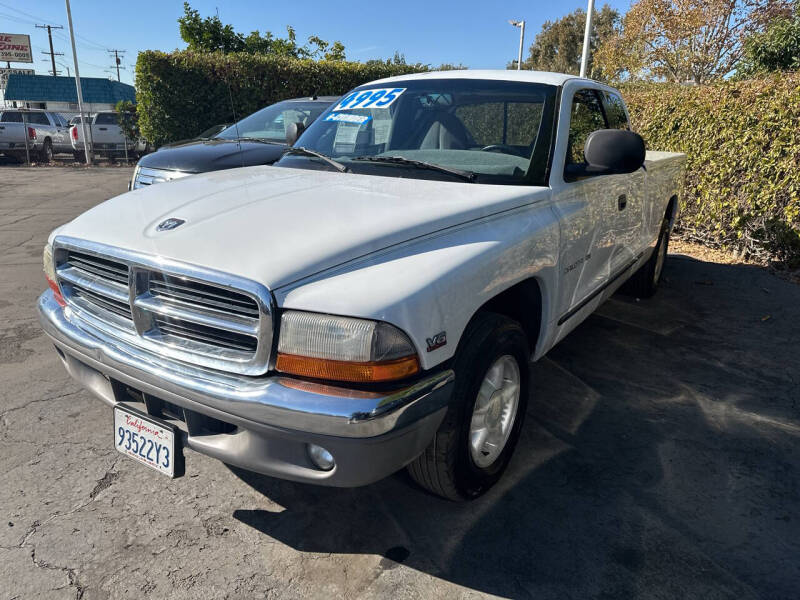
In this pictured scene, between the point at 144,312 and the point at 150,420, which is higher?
the point at 144,312

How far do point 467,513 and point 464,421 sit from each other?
544mm

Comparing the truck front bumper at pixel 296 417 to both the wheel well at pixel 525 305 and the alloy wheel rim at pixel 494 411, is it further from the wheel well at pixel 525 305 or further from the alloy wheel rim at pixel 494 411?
the wheel well at pixel 525 305

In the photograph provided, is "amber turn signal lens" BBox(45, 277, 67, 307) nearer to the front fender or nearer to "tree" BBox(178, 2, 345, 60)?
the front fender

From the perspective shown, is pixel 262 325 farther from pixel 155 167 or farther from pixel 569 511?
pixel 155 167

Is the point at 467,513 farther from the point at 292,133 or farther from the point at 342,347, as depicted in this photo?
the point at 292,133

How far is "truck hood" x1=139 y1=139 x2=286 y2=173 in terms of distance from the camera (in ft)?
19.1

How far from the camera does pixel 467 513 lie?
2.46m

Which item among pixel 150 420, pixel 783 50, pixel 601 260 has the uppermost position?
pixel 783 50

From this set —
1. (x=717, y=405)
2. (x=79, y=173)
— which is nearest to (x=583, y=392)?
(x=717, y=405)

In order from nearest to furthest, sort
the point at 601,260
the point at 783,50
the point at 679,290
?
the point at 601,260, the point at 679,290, the point at 783,50

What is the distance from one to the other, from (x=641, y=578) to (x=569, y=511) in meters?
0.41

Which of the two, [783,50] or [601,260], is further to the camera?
[783,50]

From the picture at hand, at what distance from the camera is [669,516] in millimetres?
2469

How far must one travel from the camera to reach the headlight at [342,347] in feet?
5.74
